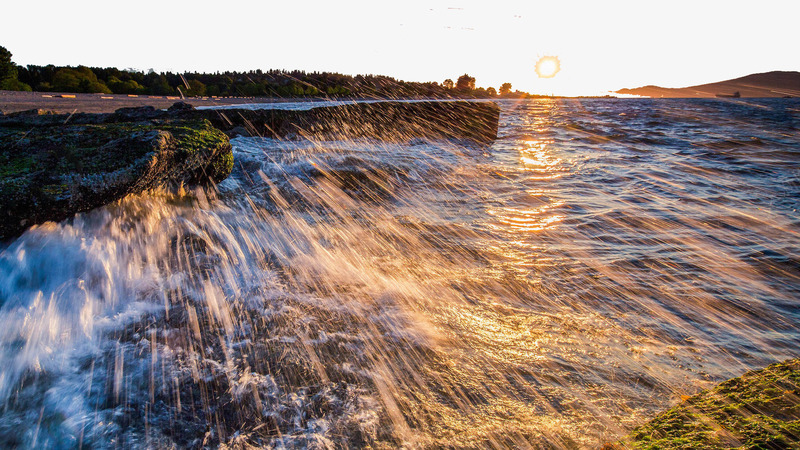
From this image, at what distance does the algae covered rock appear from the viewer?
290 centimetres

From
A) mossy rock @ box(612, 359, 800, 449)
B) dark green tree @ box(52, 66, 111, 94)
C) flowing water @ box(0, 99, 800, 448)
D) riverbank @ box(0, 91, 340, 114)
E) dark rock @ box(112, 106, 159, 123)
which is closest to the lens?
mossy rock @ box(612, 359, 800, 449)

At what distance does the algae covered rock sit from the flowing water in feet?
0.72

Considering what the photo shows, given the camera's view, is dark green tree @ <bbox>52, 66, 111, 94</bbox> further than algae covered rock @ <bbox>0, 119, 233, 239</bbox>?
Yes

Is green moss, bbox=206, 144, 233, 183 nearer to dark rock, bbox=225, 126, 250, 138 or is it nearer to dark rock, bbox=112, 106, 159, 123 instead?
dark rock, bbox=112, 106, 159, 123

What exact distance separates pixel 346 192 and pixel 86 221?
3.71 m

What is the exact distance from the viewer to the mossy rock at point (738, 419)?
114cm

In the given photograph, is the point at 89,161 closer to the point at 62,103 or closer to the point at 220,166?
the point at 220,166

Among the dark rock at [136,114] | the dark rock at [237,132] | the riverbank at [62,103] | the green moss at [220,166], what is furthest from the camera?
the riverbank at [62,103]

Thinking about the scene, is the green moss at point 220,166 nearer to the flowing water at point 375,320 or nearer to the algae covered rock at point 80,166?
the flowing water at point 375,320

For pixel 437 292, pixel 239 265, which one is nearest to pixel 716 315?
pixel 437 292

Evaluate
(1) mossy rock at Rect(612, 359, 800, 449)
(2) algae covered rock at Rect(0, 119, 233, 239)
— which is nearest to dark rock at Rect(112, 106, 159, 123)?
(2) algae covered rock at Rect(0, 119, 233, 239)

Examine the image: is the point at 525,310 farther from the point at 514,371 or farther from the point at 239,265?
the point at 239,265

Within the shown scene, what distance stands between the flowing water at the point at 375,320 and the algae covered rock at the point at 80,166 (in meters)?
0.22

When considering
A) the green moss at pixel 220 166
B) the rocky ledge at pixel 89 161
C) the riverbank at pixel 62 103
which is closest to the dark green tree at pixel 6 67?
the riverbank at pixel 62 103
